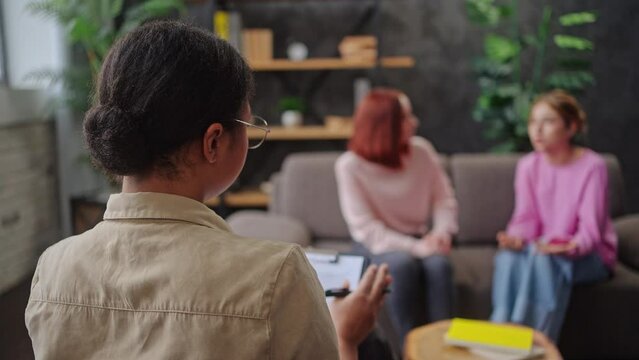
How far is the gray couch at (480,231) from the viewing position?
8.82ft

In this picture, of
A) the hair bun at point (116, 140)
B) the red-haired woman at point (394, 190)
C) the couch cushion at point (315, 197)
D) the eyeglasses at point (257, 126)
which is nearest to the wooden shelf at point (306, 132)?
the eyeglasses at point (257, 126)

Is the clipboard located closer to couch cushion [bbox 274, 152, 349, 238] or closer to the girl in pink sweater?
the girl in pink sweater

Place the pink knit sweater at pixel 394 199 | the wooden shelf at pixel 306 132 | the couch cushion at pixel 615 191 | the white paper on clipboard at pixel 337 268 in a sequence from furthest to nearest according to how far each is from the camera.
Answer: the wooden shelf at pixel 306 132 → the couch cushion at pixel 615 191 → the pink knit sweater at pixel 394 199 → the white paper on clipboard at pixel 337 268

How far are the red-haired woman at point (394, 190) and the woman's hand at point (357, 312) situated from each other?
153cm

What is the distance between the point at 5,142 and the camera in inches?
139

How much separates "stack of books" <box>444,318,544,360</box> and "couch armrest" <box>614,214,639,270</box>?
3.69 ft

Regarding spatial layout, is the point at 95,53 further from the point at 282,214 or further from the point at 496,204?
the point at 496,204

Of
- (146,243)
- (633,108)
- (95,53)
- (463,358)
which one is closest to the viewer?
(146,243)

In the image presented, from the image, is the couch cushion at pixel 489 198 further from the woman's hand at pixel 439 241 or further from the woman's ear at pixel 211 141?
the woman's ear at pixel 211 141

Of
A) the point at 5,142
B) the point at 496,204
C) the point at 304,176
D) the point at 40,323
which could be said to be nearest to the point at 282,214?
the point at 304,176

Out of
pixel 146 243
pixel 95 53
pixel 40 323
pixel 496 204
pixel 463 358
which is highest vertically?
pixel 95 53

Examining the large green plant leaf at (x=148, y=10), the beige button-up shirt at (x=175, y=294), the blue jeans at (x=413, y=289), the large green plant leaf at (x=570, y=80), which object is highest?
the large green plant leaf at (x=148, y=10)

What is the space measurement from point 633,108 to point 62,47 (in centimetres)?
371

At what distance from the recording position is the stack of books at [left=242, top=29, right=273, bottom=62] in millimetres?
4398
